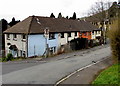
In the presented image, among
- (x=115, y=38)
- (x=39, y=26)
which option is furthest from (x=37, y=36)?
(x=115, y=38)

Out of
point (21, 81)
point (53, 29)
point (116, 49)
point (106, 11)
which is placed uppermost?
point (106, 11)

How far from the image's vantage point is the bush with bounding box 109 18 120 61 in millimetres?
11812

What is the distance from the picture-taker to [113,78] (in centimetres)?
1012

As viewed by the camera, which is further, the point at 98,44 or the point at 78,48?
the point at 98,44

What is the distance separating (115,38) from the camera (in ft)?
39.3

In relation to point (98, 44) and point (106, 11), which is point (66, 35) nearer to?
point (98, 44)

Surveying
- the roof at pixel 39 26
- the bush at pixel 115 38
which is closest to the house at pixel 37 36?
the roof at pixel 39 26

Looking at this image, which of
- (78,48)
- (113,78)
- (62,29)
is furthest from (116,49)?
(62,29)

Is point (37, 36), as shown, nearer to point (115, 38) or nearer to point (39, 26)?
point (39, 26)

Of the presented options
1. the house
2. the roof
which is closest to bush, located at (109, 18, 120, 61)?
the house

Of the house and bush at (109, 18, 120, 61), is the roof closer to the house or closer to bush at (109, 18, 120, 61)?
the house

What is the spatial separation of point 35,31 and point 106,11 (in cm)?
2677

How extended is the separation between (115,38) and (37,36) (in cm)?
1844

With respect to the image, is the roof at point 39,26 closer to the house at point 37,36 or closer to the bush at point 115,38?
the house at point 37,36
